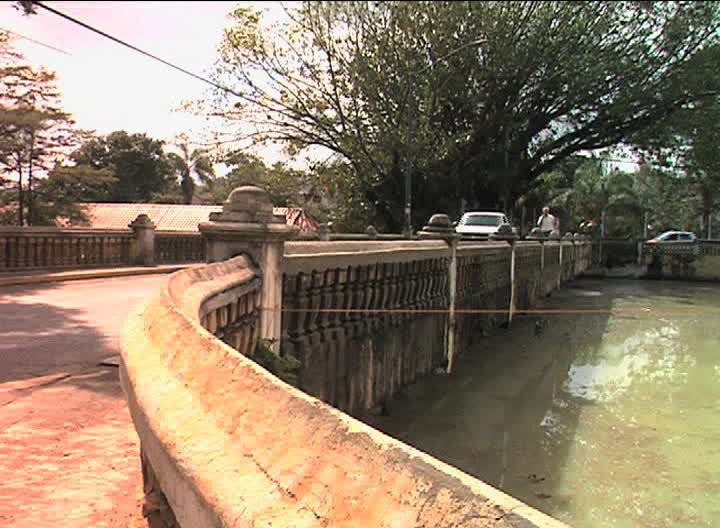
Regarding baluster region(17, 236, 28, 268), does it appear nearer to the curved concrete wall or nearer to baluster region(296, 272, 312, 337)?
baluster region(296, 272, 312, 337)

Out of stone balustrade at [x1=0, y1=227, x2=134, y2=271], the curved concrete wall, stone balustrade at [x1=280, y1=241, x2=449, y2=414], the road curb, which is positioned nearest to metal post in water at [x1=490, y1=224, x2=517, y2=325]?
stone balustrade at [x1=280, y1=241, x2=449, y2=414]

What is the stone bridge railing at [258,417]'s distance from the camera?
4.93ft

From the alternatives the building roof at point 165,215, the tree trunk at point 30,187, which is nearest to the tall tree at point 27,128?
the tree trunk at point 30,187

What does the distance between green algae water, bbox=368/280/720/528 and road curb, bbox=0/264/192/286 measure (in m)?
7.55

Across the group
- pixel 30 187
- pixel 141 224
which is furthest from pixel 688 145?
pixel 30 187

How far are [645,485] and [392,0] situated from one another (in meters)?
5.92

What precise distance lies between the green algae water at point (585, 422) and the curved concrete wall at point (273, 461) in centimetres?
489

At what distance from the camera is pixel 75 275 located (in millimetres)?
14852

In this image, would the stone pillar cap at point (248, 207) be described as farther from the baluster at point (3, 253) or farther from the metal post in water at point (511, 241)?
the metal post in water at point (511, 241)

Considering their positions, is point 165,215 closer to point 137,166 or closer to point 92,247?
point 137,166

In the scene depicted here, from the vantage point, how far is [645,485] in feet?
23.3

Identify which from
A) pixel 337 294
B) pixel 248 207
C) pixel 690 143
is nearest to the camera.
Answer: pixel 248 207

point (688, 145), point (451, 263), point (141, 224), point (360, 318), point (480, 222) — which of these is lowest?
point (360, 318)

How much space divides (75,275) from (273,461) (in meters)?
14.3
